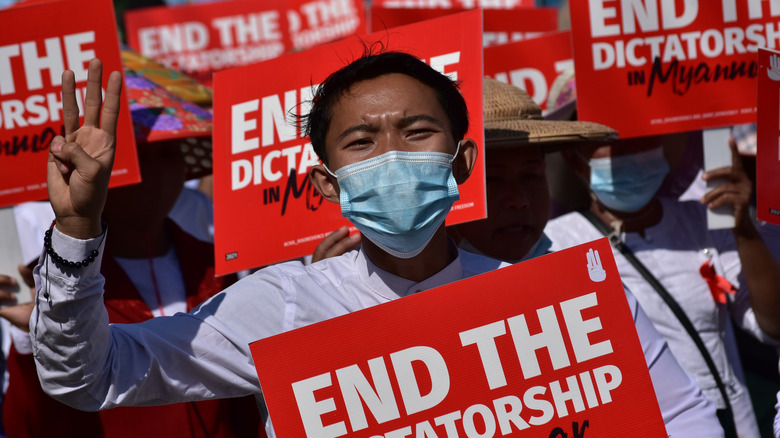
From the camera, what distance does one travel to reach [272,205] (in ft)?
9.75

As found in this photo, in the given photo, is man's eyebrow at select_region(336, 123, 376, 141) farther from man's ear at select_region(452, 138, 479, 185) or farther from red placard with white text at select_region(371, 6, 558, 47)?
red placard with white text at select_region(371, 6, 558, 47)

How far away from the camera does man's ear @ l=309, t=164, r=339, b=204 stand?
2227 mm

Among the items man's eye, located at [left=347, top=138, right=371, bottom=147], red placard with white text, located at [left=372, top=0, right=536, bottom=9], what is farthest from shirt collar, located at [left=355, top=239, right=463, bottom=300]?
red placard with white text, located at [left=372, top=0, right=536, bottom=9]

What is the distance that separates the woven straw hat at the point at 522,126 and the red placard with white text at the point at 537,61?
1252 millimetres

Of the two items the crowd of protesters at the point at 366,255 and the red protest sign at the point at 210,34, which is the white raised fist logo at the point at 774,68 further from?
the red protest sign at the point at 210,34

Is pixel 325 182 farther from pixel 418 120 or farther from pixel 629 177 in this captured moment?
pixel 629 177

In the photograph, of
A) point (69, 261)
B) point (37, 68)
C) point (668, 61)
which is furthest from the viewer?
point (668, 61)

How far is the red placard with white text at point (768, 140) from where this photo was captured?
9.43 ft

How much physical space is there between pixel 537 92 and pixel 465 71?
2020 mm

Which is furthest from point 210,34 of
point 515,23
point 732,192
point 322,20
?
point 732,192

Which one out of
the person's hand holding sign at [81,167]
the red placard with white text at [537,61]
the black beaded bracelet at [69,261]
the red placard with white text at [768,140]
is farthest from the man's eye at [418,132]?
the red placard with white text at [537,61]

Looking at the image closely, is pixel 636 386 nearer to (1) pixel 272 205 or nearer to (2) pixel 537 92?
(1) pixel 272 205

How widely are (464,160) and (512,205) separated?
2.77 ft

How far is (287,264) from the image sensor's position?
7.41 ft
